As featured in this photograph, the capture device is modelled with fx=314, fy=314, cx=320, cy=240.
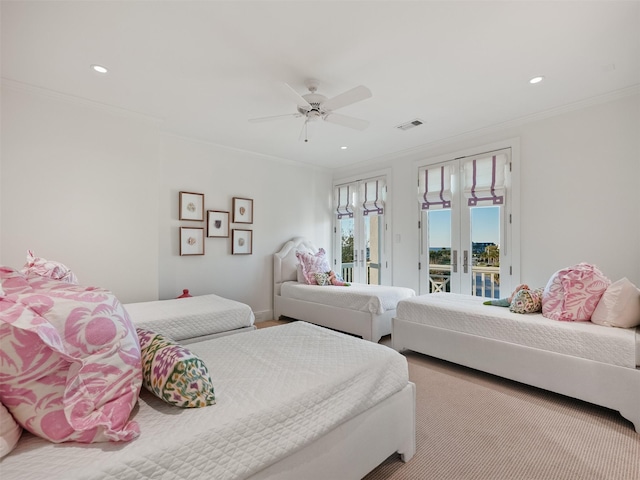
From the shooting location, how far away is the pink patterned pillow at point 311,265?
485 centimetres

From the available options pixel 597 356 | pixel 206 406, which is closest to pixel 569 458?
pixel 597 356

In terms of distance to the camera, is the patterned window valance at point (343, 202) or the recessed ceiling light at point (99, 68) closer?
the recessed ceiling light at point (99, 68)

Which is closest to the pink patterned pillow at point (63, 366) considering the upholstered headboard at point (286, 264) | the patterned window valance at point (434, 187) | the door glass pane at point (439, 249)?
the upholstered headboard at point (286, 264)

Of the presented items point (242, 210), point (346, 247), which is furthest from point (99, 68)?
point (346, 247)

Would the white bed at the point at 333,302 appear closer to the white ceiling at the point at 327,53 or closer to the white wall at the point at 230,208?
the white wall at the point at 230,208

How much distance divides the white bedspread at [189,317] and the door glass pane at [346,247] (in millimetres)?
2892

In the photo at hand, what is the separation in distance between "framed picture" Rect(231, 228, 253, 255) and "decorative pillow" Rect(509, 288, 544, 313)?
138 inches

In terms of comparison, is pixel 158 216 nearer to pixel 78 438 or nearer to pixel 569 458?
pixel 78 438

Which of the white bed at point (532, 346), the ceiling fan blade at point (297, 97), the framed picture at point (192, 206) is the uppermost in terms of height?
the ceiling fan blade at point (297, 97)

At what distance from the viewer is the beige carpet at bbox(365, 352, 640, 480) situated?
1.69m

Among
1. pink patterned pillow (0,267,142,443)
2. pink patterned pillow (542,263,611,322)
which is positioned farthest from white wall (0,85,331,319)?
pink patterned pillow (542,263,611,322)

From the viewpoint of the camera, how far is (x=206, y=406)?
1.21m

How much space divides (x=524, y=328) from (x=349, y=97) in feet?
7.67

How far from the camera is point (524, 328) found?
257 centimetres
